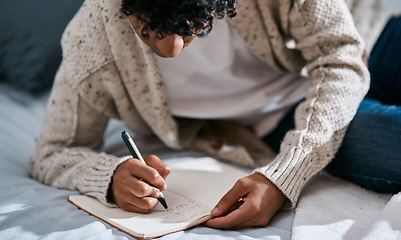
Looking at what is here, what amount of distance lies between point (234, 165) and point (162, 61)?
0.88 ft

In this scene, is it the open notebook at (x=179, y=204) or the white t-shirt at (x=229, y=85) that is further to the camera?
the white t-shirt at (x=229, y=85)

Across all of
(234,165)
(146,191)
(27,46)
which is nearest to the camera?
(146,191)

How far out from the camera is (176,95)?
0.83 m

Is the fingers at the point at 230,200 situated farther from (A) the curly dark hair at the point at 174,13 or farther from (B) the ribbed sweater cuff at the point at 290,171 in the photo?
(A) the curly dark hair at the point at 174,13

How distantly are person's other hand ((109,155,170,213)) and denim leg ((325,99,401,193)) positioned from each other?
340 millimetres

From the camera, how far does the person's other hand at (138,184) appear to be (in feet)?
1.82

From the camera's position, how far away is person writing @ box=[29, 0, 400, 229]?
0.57 m

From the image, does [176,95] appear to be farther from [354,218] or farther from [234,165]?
[354,218]

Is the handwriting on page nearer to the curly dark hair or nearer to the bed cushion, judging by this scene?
the curly dark hair

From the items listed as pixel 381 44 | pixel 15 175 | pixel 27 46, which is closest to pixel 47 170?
pixel 15 175

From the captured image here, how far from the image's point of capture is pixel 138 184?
0.55 m

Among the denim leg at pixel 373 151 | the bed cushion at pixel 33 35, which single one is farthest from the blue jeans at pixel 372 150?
the bed cushion at pixel 33 35

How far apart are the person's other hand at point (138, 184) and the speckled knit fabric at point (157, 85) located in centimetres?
3

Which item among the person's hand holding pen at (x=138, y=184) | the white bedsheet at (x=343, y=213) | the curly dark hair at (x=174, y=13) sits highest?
the curly dark hair at (x=174, y=13)
